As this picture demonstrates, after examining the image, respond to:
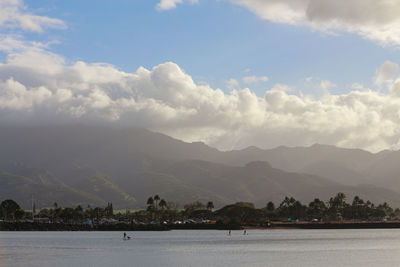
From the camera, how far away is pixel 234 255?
399 ft

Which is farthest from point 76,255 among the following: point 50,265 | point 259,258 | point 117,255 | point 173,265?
point 259,258

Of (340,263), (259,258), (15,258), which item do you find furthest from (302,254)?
(15,258)

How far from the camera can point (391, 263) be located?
99562 millimetres

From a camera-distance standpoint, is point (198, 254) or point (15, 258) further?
point (198, 254)

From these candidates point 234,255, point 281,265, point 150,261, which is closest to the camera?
point 281,265

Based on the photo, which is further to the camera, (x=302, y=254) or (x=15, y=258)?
(x=302, y=254)

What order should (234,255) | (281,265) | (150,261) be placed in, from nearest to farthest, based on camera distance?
(281,265) → (150,261) → (234,255)

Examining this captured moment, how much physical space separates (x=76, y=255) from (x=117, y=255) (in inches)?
344

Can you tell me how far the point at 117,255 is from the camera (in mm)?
122812

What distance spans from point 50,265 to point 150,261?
18293 millimetres

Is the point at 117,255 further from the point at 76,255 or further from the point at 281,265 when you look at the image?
the point at 281,265

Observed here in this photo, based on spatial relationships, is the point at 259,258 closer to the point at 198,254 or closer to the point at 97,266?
the point at 198,254

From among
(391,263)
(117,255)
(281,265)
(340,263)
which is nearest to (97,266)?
(117,255)

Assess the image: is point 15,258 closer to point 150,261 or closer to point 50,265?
point 50,265
